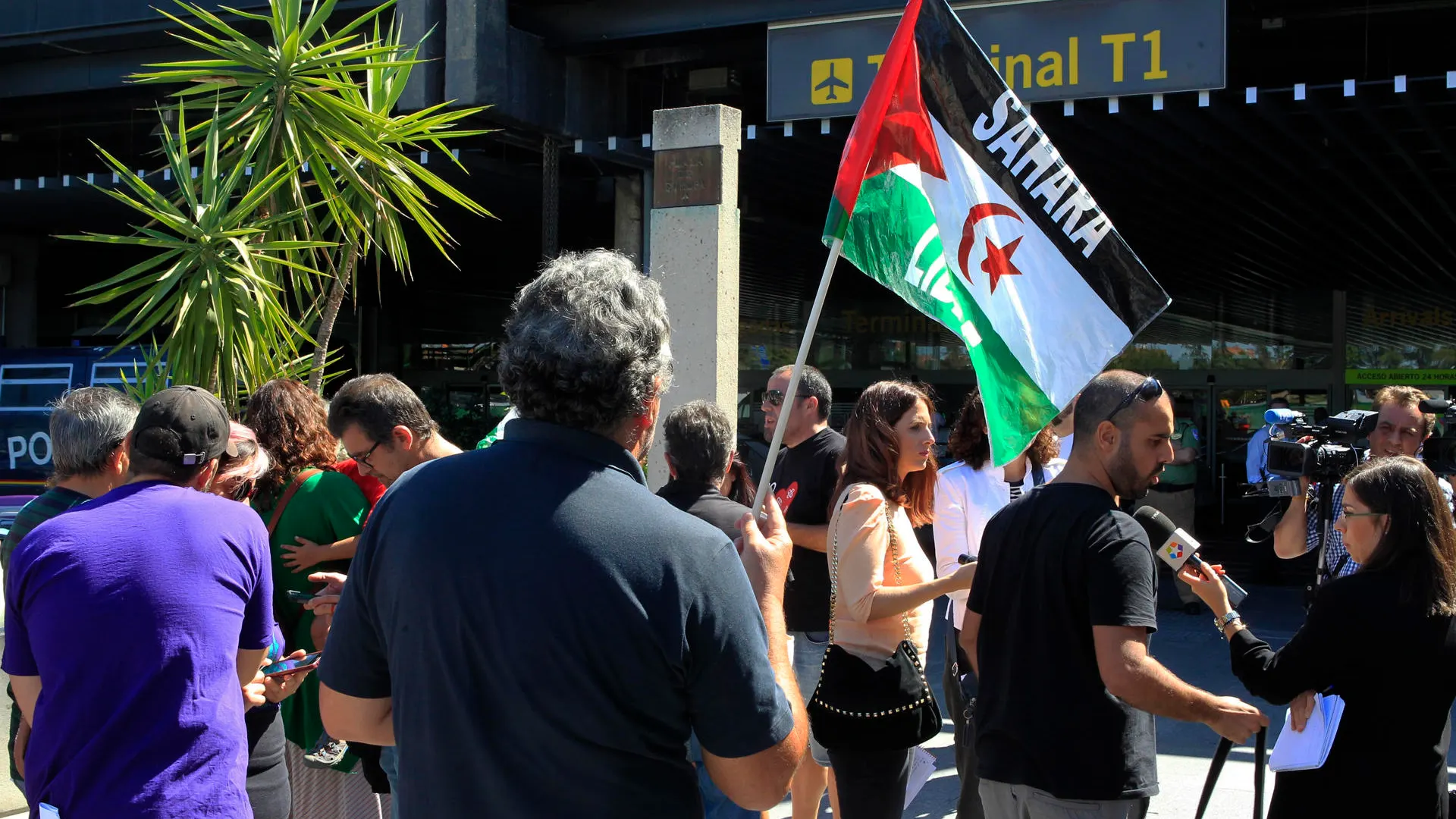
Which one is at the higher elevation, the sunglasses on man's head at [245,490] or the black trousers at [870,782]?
the sunglasses on man's head at [245,490]

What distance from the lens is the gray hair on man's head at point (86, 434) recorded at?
325 cm

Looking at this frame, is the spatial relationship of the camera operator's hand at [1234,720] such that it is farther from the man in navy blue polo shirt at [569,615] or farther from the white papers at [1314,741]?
the man in navy blue polo shirt at [569,615]

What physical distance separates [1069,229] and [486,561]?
2.08 meters

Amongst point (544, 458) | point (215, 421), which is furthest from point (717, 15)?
point (544, 458)

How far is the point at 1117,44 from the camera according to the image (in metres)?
8.00

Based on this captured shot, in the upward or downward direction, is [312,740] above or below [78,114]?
below

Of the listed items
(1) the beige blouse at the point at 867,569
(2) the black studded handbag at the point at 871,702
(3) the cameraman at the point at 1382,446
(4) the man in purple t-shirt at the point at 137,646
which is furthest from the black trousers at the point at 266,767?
(3) the cameraman at the point at 1382,446

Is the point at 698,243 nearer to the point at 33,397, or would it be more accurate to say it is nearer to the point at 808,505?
the point at 808,505

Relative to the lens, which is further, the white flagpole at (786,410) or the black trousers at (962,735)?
the black trousers at (962,735)

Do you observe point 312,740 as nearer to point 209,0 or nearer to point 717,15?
point 717,15

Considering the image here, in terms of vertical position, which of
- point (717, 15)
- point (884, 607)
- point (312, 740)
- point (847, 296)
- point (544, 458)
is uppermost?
point (717, 15)

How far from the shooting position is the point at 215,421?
2.88 metres

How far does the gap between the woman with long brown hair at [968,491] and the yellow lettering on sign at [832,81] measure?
4.41 meters

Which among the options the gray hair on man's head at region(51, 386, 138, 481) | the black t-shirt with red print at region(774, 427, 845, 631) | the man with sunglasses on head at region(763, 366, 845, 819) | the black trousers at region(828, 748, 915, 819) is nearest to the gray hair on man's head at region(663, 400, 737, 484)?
the man with sunglasses on head at region(763, 366, 845, 819)
